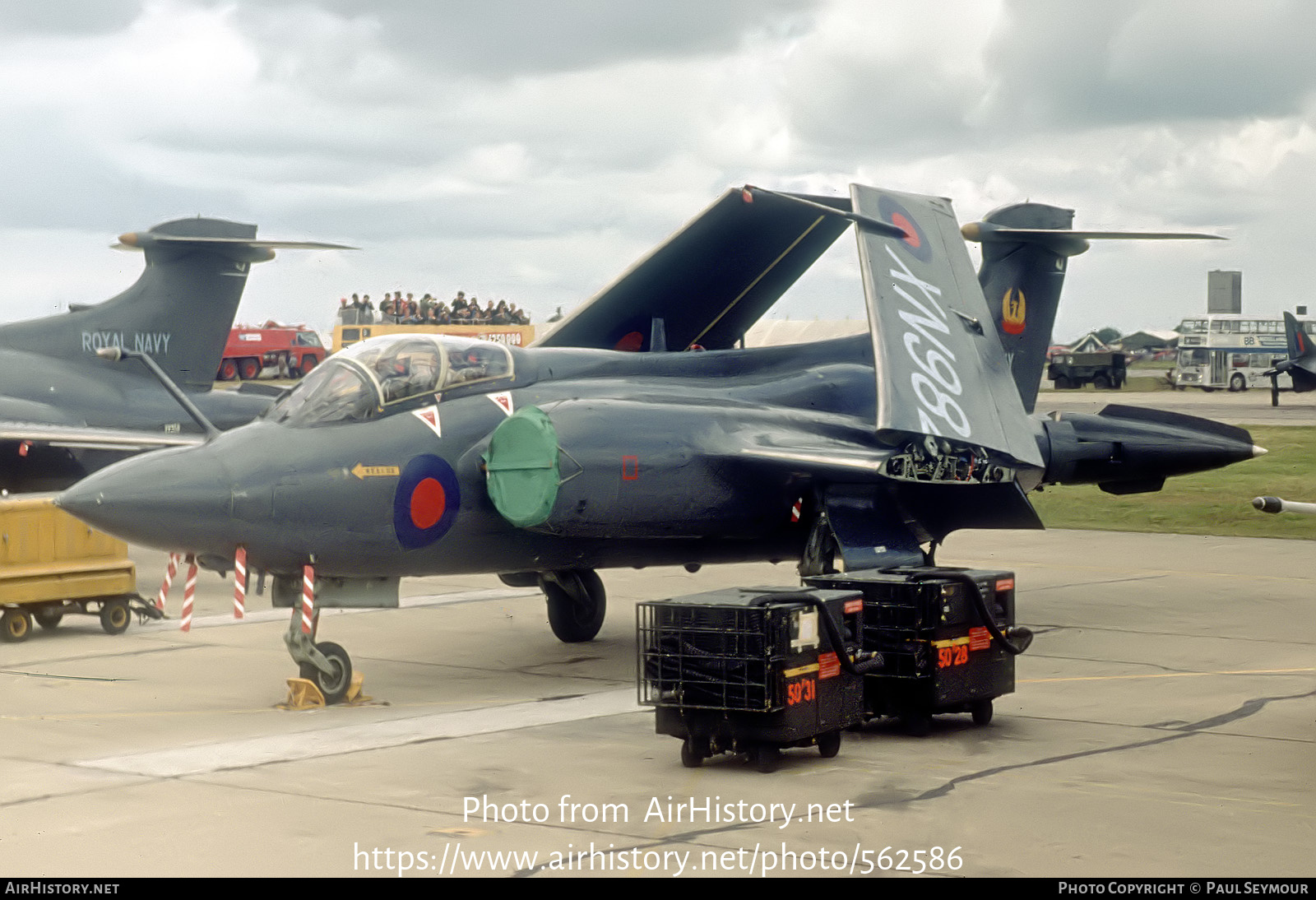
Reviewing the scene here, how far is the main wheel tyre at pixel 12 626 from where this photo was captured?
1492 centimetres

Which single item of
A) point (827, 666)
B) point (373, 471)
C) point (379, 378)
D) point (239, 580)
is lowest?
point (827, 666)

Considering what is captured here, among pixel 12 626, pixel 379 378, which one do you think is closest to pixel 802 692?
pixel 379 378

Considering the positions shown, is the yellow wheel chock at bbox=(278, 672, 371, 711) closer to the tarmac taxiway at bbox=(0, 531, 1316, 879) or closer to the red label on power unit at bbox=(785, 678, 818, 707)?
the tarmac taxiway at bbox=(0, 531, 1316, 879)

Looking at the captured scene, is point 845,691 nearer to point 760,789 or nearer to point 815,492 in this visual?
point 760,789

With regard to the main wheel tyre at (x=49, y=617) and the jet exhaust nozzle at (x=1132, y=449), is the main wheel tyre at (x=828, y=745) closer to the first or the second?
the jet exhaust nozzle at (x=1132, y=449)

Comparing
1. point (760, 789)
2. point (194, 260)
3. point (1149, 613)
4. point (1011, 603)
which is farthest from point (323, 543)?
point (194, 260)

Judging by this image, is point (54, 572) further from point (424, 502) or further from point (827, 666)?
point (827, 666)

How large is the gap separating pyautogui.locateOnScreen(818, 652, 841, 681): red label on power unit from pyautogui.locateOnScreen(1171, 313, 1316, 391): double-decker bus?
6066 cm

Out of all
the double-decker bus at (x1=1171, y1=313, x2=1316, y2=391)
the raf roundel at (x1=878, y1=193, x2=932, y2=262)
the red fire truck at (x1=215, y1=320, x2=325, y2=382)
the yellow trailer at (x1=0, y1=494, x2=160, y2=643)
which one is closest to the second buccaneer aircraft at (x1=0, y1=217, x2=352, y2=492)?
the yellow trailer at (x1=0, y1=494, x2=160, y2=643)

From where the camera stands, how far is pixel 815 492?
43.4 ft

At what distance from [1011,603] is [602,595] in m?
5.33

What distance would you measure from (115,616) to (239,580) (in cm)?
540

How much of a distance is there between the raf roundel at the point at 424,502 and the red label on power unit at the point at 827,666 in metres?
3.75

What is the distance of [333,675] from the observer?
38.2 feet
